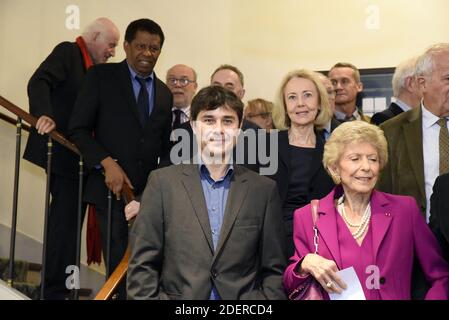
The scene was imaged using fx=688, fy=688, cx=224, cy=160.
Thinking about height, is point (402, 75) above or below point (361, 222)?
above

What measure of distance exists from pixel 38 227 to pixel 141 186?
2.29 meters

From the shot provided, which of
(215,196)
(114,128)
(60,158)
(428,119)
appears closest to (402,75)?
(428,119)

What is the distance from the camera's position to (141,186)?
4355 mm

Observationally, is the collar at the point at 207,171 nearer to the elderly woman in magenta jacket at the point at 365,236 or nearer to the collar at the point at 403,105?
the elderly woman in magenta jacket at the point at 365,236

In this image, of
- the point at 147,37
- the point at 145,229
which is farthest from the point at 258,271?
the point at 147,37

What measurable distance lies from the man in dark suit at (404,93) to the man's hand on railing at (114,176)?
68.3 inches

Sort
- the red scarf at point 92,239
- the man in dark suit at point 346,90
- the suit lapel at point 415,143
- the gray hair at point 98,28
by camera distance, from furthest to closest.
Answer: the man in dark suit at point 346,90 → the red scarf at point 92,239 → the gray hair at point 98,28 → the suit lapel at point 415,143

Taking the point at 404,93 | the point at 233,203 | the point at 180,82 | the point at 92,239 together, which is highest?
the point at 180,82

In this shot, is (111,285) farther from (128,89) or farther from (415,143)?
(415,143)

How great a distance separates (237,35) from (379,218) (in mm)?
4250

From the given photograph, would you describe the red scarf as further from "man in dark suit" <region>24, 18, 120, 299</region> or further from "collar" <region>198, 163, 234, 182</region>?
"collar" <region>198, 163, 234, 182</region>

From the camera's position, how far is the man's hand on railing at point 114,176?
4.02 meters

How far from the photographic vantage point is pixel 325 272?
2881 millimetres

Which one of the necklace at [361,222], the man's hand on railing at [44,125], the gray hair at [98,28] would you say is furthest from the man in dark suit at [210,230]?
the gray hair at [98,28]
